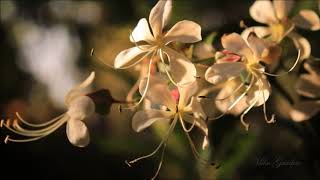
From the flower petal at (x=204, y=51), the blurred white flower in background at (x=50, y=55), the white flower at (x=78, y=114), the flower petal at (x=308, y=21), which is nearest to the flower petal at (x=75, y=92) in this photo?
the white flower at (x=78, y=114)

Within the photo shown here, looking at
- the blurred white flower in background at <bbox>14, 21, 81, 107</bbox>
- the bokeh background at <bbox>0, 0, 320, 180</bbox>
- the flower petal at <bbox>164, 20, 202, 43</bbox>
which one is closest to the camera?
the flower petal at <bbox>164, 20, 202, 43</bbox>

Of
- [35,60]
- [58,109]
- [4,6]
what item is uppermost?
[4,6]

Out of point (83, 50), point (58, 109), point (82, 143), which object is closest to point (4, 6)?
point (83, 50)

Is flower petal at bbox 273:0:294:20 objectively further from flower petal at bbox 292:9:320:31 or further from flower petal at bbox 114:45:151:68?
flower petal at bbox 114:45:151:68

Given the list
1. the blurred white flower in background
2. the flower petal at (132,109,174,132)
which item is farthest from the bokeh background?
the flower petal at (132,109,174,132)

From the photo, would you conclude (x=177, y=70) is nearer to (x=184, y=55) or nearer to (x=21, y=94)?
(x=184, y=55)
